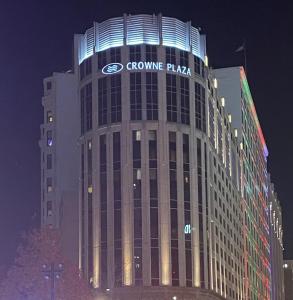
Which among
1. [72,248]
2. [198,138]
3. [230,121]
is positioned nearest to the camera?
[198,138]

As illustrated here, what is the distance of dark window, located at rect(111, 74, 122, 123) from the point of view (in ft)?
420

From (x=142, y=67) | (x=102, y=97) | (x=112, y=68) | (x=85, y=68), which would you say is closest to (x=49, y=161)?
(x=85, y=68)

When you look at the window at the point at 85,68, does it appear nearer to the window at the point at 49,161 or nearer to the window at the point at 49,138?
the window at the point at 49,138

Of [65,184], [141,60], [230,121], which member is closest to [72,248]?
[65,184]

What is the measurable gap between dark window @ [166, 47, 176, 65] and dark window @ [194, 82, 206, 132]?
5.26 m

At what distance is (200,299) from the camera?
124 meters

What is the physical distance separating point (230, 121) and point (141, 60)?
183 feet

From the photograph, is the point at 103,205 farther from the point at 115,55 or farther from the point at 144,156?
the point at 115,55

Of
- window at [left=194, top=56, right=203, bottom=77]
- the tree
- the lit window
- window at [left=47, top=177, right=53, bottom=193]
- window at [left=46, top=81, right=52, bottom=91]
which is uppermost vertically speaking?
window at [left=46, top=81, right=52, bottom=91]

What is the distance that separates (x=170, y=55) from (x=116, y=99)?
35.2 ft

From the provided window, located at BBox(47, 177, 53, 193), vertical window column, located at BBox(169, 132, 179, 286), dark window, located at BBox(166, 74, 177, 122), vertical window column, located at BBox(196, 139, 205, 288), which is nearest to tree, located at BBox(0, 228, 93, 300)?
vertical window column, located at BBox(169, 132, 179, 286)

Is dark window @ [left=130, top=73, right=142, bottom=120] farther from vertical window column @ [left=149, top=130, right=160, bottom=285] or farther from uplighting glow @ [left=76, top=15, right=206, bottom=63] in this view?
uplighting glow @ [left=76, top=15, right=206, bottom=63]

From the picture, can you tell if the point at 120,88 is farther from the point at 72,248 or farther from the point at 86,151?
the point at 72,248

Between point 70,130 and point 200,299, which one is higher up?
point 70,130
